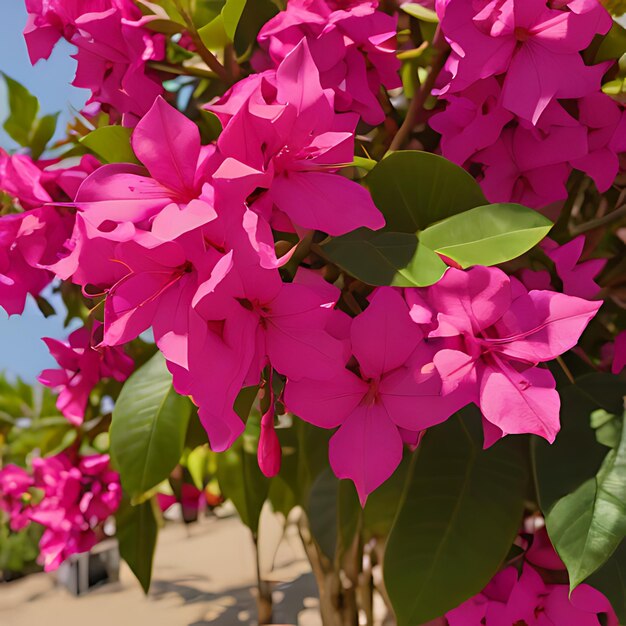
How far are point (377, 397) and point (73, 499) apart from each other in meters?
0.62

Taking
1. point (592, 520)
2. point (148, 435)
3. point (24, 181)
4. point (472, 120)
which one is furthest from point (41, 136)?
point (592, 520)

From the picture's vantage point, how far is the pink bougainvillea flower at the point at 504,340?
1.01 ft

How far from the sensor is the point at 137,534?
2.19 ft

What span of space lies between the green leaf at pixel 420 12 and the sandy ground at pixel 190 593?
32.2 inches

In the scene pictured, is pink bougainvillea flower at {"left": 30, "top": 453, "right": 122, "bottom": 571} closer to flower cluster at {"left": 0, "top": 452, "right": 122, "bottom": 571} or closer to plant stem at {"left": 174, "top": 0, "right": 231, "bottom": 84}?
flower cluster at {"left": 0, "top": 452, "right": 122, "bottom": 571}

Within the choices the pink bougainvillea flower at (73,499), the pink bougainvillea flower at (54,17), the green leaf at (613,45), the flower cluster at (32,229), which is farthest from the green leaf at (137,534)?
the green leaf at (613,45)

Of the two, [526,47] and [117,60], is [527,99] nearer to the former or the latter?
[526,47]

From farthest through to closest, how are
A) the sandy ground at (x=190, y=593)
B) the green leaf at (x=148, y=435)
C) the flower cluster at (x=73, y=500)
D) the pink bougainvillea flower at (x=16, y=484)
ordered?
the sandy ground at (x=190, y=593) → the pink bougainvillea flower at (x=16, y=484) → the flower cluster at (x=73, y=500) → the green leaf at (x=148, y=435)

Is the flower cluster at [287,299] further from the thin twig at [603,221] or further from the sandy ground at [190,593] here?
the sandy ground at [190,593]

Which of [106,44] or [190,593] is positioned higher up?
[106,44]

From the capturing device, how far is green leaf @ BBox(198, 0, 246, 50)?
0.42 m

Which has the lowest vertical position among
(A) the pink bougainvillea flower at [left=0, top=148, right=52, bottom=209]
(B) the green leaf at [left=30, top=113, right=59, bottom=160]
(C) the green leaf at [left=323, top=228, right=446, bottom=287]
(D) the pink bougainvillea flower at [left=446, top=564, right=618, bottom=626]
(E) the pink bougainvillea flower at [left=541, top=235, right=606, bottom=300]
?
(D) the pink bougainvillea flower at [left=446, top=564, right=618, bottom=626]

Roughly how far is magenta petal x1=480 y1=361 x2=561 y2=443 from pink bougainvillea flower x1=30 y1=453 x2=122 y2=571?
629mm

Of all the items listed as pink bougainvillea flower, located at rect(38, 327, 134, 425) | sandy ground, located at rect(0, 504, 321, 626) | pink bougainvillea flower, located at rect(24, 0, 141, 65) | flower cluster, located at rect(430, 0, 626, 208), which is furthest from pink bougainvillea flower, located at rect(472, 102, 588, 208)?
sandy ground, located at rect(0, 504, 321, 626)
